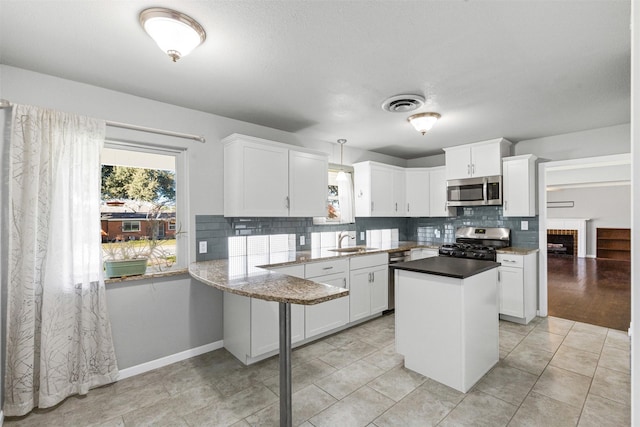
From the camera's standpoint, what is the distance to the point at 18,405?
197 centimetres

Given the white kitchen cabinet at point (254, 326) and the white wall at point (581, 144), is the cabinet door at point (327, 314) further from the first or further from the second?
the white wall at point (581, 144)

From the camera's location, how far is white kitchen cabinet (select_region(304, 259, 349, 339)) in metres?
3.06

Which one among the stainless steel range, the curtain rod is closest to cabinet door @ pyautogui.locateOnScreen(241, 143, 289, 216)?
the curtain rod

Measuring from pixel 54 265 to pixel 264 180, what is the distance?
1.77 meters

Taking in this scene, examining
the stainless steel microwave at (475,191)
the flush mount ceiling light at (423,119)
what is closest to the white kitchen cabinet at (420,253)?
the stainless steel microwave at (475,191)

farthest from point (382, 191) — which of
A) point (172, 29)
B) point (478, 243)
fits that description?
point (172, 29)

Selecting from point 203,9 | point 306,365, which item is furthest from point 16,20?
point 306,365

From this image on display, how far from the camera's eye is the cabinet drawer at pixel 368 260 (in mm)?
3514

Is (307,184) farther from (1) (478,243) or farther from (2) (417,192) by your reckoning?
(1) (478,243)

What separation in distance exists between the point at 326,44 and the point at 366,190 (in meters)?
2.73

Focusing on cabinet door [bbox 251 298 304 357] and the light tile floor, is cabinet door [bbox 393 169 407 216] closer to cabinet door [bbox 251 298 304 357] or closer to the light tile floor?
the light tile floor

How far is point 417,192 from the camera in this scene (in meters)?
4.94

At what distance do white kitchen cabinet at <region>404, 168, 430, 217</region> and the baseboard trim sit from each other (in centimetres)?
345

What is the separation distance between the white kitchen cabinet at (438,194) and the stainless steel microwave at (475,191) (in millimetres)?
254
